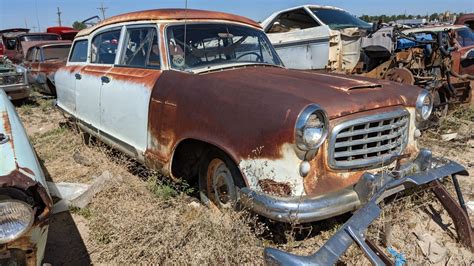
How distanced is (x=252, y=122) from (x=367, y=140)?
2.74 ft

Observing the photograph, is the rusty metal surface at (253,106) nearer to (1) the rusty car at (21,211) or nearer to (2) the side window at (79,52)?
(1) the rusty car at (21,211)

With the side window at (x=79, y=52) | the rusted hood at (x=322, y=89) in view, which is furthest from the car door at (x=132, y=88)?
the side window at (x=79, y=52)

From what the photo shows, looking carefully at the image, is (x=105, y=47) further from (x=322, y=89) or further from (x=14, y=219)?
(x=14, y=219)

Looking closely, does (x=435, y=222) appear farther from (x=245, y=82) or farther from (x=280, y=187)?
(x=245, y=82)

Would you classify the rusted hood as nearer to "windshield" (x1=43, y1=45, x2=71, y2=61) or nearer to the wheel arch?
the wheel arch

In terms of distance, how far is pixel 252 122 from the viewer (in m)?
2.79

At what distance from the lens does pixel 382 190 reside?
2678mm

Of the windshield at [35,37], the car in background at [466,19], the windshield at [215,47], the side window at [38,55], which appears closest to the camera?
the windshield at [215,47]

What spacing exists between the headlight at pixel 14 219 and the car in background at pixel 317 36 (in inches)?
269

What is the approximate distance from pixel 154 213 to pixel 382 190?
1.80 metres

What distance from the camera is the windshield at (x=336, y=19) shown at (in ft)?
27.7

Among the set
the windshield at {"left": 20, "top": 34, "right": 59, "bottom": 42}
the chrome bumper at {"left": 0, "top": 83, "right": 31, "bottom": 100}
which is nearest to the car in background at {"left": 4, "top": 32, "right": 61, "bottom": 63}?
the windshield at {"left": 20, "top": 34, "right": 59, "bottom": 42}

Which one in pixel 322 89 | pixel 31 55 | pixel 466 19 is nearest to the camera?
pixel 322 89

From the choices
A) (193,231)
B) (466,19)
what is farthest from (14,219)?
(466,19)
